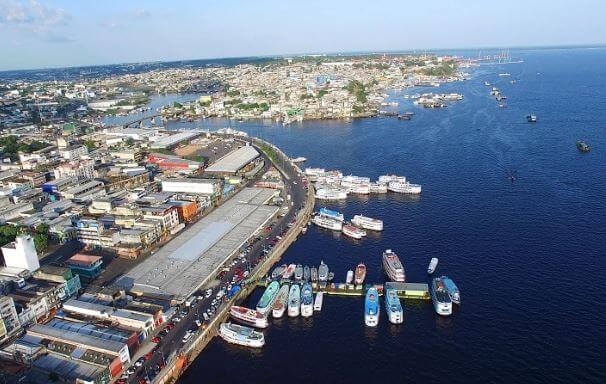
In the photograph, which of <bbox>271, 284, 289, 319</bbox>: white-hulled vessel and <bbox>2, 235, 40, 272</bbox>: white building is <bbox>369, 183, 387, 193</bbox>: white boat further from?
<bbox>2, 235, 40, 272</bbox>: white building

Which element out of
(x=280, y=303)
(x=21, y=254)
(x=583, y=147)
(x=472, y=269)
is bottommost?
(x=472, y=269)

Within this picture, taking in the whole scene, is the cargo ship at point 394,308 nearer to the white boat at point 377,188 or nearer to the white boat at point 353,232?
the white boat at point 353,232

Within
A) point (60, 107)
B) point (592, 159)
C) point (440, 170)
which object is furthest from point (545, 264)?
point (60, 107)

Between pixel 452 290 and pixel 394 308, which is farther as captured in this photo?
pixel 452 290

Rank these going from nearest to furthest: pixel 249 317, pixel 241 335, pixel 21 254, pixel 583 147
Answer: pixel 241 335 → pixel 249 317 → pixel 21 254 → pixel 583 147

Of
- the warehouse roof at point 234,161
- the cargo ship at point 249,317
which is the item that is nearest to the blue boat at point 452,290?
the cargo ship at point 249,317

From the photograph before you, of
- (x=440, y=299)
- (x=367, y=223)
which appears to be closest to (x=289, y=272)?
(x=440, y=299)

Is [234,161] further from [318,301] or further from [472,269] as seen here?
[472,269]

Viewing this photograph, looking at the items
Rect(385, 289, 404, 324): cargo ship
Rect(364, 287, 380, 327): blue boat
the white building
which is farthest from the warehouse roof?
Rect(385, 289, 404, 324): cargo ship
